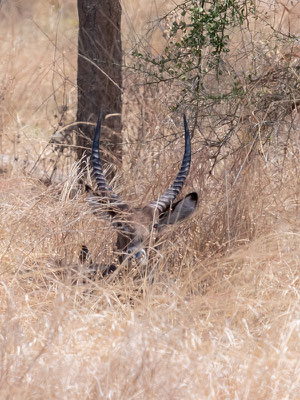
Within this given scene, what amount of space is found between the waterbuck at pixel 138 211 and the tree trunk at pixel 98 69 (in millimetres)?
2055

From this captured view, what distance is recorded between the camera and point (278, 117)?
20.6 feet

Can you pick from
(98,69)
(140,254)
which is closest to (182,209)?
(140,254)

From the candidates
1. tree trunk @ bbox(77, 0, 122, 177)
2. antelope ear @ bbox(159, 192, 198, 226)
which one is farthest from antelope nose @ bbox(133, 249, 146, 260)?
tree trunk @ bbox(77, 0, 122, 177)

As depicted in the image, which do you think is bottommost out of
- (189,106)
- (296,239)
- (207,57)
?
(296,239)

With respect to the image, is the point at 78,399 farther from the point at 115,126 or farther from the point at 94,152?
the point at 115,126

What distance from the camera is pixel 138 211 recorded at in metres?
5.51

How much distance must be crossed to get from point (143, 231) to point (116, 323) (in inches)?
46.9

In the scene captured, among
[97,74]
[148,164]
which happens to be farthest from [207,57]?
[97,74]

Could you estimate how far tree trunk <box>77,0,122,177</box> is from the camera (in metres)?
7.58

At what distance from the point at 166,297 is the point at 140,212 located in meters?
1.14

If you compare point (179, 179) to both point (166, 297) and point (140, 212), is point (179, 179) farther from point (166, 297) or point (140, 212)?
point (166, 297)

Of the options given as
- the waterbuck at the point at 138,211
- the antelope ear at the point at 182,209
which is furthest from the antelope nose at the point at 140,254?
the antelope ear at the point at 182,209

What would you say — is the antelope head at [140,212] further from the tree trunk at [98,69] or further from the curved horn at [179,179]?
the tree trunk at [98,69]

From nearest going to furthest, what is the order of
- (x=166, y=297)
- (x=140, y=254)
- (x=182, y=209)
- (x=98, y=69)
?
(x=166, y=297) → (x=140, y=254) → (x=182, y=209) → (x=98, y=69)
